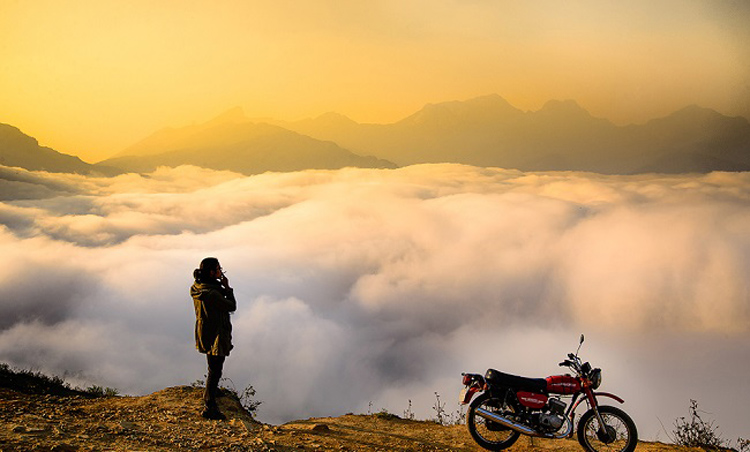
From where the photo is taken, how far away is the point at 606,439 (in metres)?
7.24

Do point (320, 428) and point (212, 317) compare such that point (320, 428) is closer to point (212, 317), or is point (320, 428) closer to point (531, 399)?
point (212, 317)

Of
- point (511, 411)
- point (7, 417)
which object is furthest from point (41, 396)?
point (511, 411)

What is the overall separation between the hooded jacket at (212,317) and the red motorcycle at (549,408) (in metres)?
3.95

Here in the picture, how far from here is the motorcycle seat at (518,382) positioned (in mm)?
7469

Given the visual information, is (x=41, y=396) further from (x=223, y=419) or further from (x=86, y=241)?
(x=86, y=241)

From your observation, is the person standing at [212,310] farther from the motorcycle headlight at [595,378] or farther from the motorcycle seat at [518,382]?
the motorcycle headlight at [595,378]

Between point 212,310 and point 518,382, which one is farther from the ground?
point 212,310

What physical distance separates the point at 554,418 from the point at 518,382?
723 mm

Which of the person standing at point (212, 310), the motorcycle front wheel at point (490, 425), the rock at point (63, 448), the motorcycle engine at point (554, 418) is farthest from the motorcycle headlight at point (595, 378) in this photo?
the rock at point (63, 448)

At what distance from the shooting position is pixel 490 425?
755 centimetres

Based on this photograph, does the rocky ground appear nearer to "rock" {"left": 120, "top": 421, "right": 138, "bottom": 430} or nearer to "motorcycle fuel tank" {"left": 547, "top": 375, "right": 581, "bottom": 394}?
"rock" {"left": 120, "top": 421, "right": 138, "bottom": 430}

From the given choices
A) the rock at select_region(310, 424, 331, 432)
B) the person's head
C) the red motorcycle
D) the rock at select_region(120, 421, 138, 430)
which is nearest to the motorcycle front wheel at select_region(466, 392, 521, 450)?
the red motorcycle

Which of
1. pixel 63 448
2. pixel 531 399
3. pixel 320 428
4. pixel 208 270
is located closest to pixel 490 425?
pixel 531 399

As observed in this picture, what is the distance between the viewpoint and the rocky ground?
6449 mm
